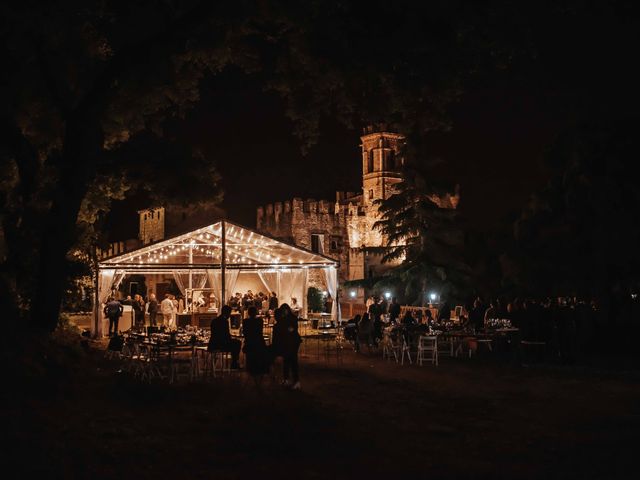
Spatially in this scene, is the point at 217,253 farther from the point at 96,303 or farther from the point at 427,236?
the point at 427,236

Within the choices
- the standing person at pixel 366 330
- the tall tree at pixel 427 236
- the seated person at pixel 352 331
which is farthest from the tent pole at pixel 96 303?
the tall tree at pixel 427 236

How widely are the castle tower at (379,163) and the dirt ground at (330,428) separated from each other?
36.0 metres

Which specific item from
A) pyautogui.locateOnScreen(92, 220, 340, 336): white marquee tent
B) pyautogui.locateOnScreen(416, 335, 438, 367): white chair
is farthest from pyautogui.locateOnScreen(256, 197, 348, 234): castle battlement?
pyautogui.locateOnScreen(416, 335, 438, 367): white chair

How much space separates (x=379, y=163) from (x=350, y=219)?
13.6ft

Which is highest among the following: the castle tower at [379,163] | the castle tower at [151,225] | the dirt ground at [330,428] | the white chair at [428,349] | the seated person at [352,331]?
the castle tower at [379,163]

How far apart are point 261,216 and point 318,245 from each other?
4.68 metres

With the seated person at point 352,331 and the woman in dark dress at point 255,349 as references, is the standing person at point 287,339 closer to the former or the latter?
the woman in dark dress at point 255,349

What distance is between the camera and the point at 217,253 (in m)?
21.8

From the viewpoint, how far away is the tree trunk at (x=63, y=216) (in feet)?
32.5

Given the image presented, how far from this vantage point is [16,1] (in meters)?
8.92

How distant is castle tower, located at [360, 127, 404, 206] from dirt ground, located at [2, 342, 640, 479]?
36008mm

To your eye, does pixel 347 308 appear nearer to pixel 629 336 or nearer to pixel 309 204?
pixel 629 336

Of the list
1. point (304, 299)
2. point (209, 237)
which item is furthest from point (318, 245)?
point (209, 237)

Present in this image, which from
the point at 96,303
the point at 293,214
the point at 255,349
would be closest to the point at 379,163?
the point at 293,214
